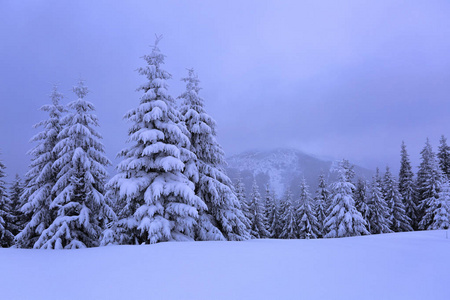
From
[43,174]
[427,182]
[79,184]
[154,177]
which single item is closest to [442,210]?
[427,182]

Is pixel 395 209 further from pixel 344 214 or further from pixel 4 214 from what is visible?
pixel 4 214

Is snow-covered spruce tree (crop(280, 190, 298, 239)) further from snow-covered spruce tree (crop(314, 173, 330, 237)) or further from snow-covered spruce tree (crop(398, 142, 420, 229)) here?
snow-covered spruce tree (crop(398, 142, 420, 229))

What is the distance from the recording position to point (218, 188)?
51.8ft

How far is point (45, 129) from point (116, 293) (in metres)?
16.7

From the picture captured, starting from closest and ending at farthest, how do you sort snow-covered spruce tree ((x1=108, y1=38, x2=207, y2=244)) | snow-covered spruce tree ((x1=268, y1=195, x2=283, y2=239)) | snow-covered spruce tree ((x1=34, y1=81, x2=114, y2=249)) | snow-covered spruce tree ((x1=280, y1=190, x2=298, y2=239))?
1. snow-covered spruce tree ((x1=108, y1=38, x2=207, y2=244))
2. snow-covered spruce tree ((x1=34, y1=81, x2=114, y2=249))
3. snow-covered spruce tree ((x1=280, y1=190, x2=298, y2=239))
4. snow-covered spruce tree ((x1=268, y1=195, x2=283, y2=239))

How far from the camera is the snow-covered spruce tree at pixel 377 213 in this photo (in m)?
35.3

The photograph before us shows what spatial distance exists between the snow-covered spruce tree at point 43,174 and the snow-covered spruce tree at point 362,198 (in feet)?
119

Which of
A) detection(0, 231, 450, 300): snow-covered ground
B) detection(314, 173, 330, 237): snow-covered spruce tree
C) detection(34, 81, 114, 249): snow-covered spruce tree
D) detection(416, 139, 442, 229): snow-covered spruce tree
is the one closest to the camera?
detection(0, 231, 450, 300): snow-covered ground

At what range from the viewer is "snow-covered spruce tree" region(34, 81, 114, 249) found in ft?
49.6

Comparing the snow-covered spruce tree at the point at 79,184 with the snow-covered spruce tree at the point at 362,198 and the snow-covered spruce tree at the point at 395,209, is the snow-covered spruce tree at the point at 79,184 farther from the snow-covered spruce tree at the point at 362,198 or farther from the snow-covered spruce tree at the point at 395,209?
the snow-covered spruce tree at the point at 395,209

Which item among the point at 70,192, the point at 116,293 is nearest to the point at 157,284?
the point at 116,293

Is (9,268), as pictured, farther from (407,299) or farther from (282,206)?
(282,206)

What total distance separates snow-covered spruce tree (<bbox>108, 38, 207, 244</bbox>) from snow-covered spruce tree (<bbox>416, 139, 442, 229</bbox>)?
3453cm

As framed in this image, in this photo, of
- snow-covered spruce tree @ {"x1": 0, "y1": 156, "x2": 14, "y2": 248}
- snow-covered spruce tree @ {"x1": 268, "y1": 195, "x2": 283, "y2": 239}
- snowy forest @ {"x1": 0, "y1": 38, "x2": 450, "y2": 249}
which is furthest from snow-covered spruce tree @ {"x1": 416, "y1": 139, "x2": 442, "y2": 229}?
snow-covered spruce tree @ {"x1": 0, "y1": 156, "x2": 14, "y2": 248}
